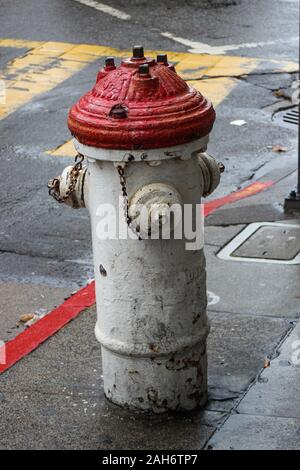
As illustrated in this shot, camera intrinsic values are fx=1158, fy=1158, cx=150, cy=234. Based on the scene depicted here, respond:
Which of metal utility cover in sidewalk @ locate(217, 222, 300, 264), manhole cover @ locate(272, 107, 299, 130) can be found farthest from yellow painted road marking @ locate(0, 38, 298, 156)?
metal utility cover in sidewalk @ locate(217, 222, 300, 264)

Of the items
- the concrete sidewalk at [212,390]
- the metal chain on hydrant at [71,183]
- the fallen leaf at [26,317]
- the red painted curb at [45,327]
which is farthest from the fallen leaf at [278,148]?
the metal chain on hydrant at [71,183]

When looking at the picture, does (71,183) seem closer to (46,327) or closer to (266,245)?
(46,327)

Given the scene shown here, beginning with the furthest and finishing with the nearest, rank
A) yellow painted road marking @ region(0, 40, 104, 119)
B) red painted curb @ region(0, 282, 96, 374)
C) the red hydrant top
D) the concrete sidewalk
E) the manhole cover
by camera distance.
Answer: yellow painted road marking @ region(0, 40, 104, 119) < the manhole cover < red painted curb @ region(0, 282, 96, 374) < the concrete sidewalk < the red hydrant top

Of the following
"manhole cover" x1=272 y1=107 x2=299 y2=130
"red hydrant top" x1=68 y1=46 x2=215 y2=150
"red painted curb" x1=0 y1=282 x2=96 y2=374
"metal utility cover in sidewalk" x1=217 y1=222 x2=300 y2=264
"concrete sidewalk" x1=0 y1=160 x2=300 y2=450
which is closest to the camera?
"red hydrant top" x1=68 y1=46 x2=215 y2=150

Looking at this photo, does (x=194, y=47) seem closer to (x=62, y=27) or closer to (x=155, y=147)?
(x=62, y=27)

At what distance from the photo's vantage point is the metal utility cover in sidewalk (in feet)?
28.0

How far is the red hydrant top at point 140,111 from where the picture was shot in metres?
5.59

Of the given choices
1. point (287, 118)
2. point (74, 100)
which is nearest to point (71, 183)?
point (287, 118)

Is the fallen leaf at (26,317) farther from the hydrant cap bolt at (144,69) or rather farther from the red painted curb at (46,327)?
the hydrant cap bolt at (144,69)

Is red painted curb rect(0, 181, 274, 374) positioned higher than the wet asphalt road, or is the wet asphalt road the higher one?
red painted curb rect(0, 181, 274, 374)

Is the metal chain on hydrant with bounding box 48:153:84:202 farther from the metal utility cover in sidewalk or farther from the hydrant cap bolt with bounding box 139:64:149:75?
the metal utility cover in sidewalk

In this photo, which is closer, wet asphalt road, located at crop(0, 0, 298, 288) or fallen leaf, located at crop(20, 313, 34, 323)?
fallen leaf, located at crop(20, 313, 34, 323)

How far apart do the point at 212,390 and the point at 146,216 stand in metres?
1.33

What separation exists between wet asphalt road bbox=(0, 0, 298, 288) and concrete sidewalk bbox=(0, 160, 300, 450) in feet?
5.21
